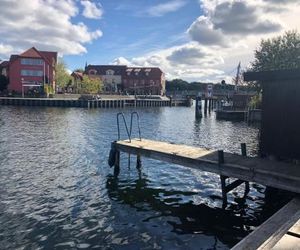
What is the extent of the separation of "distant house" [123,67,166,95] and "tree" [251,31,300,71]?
95979mm

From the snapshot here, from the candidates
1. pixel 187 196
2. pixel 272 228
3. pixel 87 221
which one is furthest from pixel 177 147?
pixel 272 228

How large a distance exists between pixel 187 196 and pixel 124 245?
527 cm

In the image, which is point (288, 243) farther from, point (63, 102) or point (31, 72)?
point (31, 72)

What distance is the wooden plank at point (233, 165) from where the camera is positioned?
11.5 metres

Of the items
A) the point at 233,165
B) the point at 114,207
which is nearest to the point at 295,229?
the point at 233,165

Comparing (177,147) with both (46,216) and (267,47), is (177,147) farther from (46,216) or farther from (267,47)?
(267,47)

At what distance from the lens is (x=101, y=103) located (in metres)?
92.3

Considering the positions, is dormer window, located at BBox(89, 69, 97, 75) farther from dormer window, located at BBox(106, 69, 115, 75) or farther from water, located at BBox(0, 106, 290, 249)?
water, located at BBox(0, 106, 290, 249)

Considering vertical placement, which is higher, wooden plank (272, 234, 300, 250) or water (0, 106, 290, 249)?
wooden plank (272, 234, 300, 250)

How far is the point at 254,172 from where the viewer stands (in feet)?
39.7

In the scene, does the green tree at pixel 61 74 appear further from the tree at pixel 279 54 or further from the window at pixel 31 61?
the tree at pixel 279 54

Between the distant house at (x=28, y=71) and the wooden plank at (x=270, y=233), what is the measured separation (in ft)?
320

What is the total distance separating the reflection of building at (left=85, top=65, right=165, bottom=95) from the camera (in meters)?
147

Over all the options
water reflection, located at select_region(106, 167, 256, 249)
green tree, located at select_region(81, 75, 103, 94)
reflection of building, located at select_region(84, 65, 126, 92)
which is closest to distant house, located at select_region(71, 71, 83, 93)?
green tree, located at select_region(81, 75, 103, 94)
